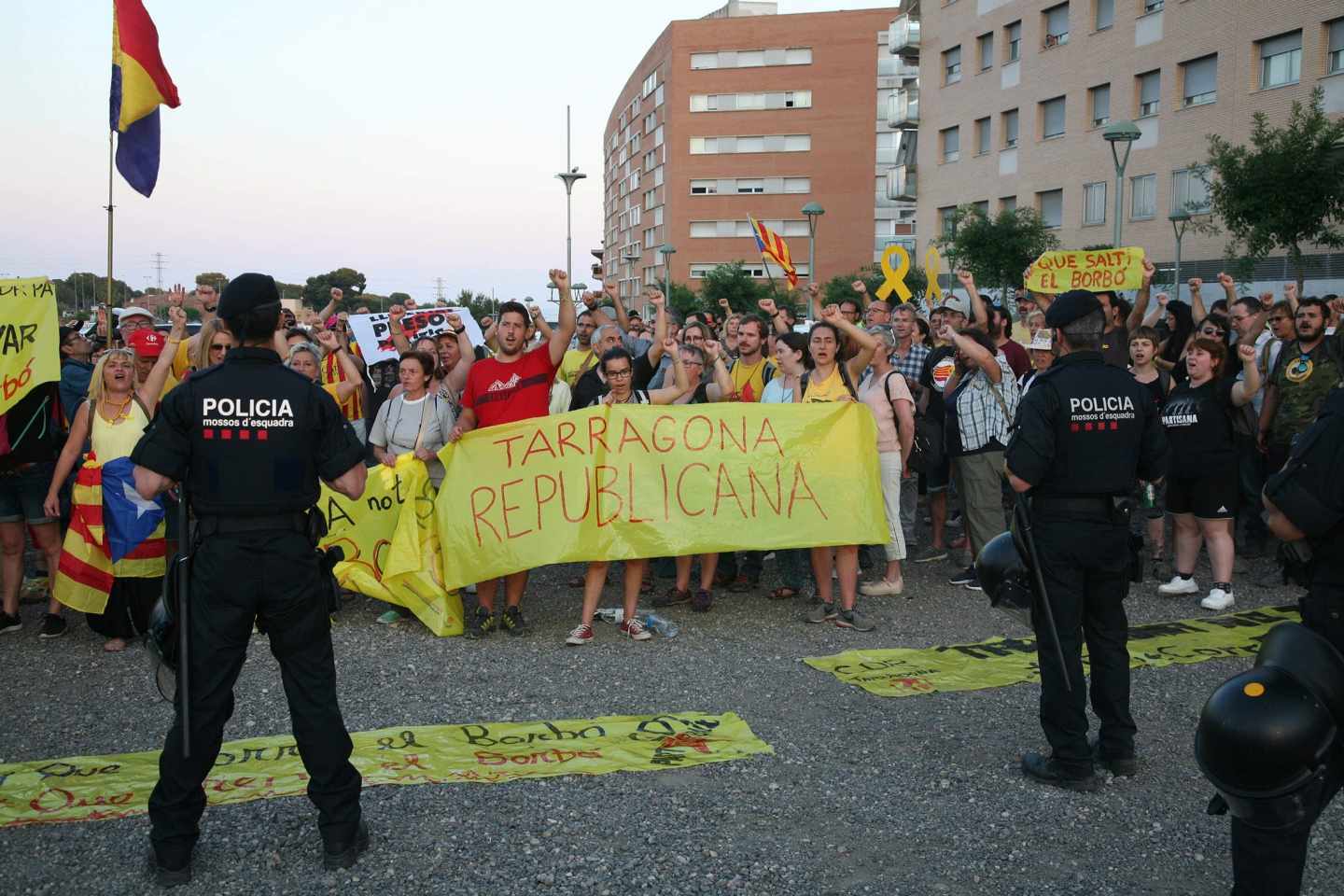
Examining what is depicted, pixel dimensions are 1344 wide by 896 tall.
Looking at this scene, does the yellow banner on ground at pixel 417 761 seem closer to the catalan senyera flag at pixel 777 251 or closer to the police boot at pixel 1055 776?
the police boot at pixel 1055 776

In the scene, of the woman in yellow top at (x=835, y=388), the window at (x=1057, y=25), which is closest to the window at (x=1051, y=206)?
the window at (x=1057, y=25)

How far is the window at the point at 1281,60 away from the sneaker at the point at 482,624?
91.8ft

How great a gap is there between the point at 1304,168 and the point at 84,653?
74.7ft

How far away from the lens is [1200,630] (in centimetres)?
748

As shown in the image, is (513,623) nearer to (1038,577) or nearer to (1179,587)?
(1038,577)

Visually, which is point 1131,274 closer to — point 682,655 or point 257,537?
point 682,655

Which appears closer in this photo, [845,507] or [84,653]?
[84,653]

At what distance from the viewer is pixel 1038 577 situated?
4934 mm

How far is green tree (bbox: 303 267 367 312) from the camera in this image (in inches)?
2032

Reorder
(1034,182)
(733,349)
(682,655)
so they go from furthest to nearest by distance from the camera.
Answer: (1034,182)
(733,349)
(682,655)

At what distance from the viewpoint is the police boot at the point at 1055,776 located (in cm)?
489

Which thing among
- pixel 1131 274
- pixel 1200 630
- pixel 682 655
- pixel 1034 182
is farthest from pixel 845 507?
pixel 1034 182

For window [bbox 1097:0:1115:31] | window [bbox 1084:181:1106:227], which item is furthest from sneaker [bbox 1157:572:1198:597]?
window [bbox 1097:0:1115:31]

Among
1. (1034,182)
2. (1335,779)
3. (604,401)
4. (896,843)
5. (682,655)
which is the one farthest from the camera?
(1034,182)
